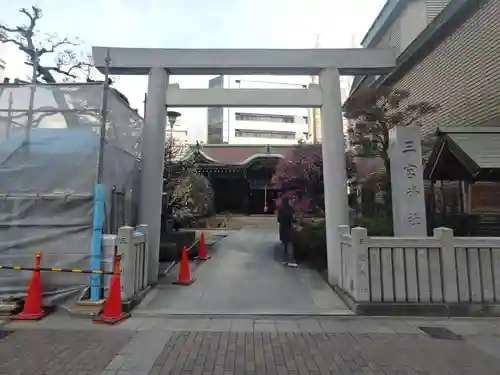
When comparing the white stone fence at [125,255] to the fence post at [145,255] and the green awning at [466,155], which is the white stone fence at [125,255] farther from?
the green awning at [466,155]

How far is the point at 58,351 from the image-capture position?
449 cm

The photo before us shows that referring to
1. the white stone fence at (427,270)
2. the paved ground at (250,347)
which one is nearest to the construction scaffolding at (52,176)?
the paved ground at (250,347)

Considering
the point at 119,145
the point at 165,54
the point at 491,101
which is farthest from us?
Result: the point at 491,101

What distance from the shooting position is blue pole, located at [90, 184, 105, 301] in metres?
6.20

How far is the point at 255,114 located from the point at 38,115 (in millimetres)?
55373

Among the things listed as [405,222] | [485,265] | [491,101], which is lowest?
[485,265]

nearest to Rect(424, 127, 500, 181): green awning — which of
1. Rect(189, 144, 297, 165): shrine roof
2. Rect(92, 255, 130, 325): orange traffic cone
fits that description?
Rect(92, 255, 130, 325): orange traffic cone

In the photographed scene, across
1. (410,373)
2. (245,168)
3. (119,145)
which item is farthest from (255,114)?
(410,373)

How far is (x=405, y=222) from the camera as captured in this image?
276 inches

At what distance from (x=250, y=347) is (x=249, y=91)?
561 centimetres

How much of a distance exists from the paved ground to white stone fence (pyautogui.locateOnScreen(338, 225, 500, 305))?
0.42 metres

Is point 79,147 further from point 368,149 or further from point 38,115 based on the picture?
point 368,149

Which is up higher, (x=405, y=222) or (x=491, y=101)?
(x=491, y=101)

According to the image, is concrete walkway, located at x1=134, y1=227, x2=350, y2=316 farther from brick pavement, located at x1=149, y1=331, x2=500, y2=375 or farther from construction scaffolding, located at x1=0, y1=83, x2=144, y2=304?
construction scaffolding, located at x1=0, y1=83, x2=144, y2=304
